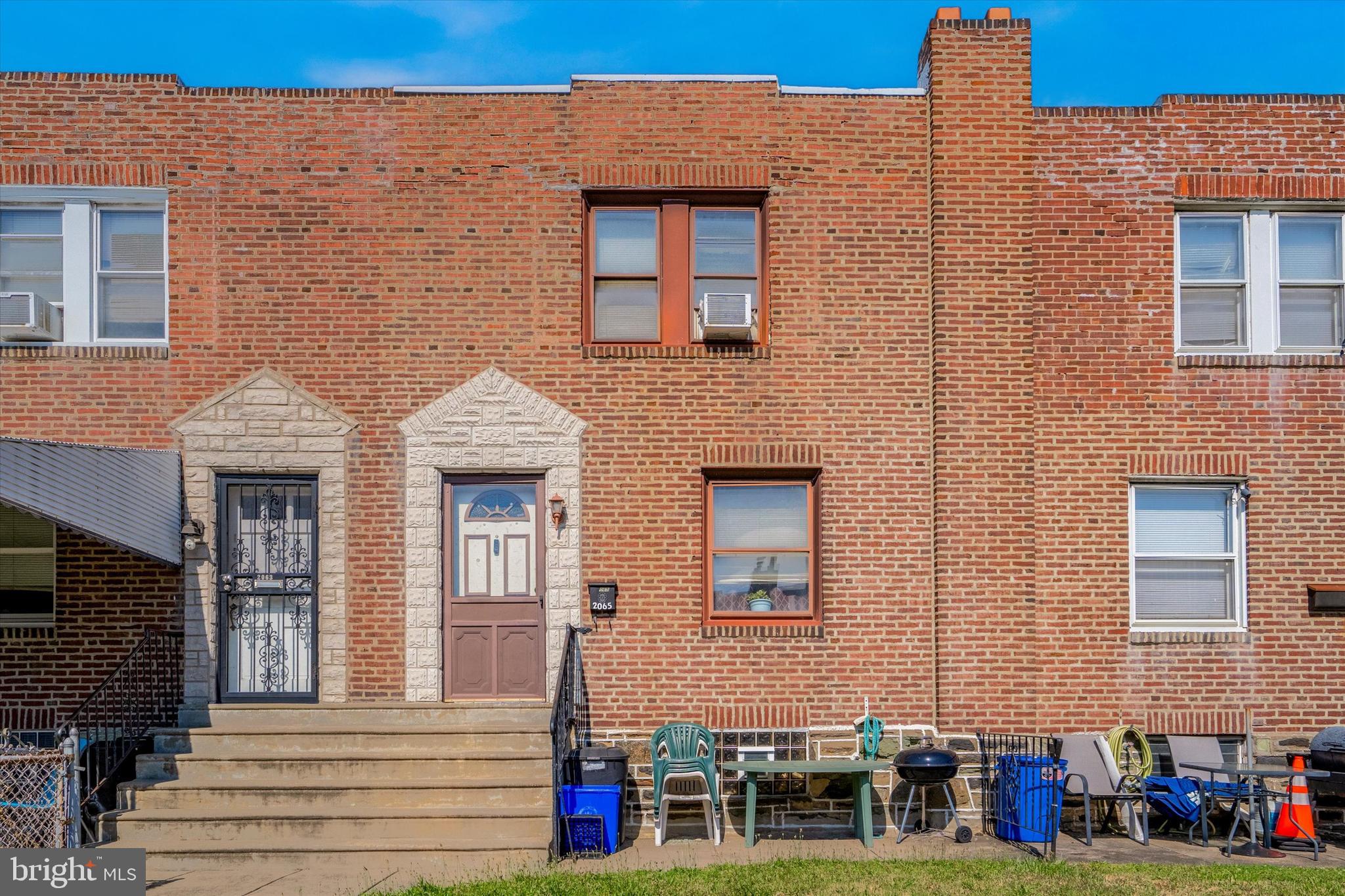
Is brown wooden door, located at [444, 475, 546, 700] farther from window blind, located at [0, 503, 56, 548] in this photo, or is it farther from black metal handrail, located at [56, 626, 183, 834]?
window blind, located at [0, 503, 56, 548]

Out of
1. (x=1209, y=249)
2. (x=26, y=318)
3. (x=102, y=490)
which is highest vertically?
(x=1209, y=249)

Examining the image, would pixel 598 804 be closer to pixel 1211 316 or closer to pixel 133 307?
pixel 133 307

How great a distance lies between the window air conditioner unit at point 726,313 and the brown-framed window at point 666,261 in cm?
23

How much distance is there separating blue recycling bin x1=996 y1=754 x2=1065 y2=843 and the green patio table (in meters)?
0.98

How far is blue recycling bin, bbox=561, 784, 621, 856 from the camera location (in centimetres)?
937

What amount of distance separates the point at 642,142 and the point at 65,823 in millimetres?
7240

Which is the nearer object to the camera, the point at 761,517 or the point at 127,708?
the point at 127,708

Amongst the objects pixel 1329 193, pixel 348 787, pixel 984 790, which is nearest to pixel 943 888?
pixel 984 790

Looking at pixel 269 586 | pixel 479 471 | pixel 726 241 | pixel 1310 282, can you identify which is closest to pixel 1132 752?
pixel 1310 282

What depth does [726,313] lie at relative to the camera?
10797 millimetres

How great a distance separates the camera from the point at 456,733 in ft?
33.3

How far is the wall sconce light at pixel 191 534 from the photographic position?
10570 mm

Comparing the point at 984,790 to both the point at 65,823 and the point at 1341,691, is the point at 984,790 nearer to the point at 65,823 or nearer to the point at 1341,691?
the point at 1341,691

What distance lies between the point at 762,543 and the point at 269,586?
4.47 meters
